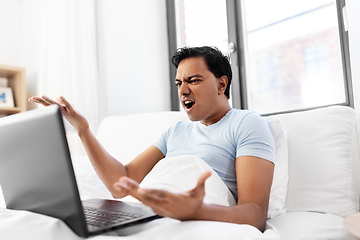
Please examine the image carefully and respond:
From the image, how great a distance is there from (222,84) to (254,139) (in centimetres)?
35

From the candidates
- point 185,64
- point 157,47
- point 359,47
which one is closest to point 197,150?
point 185,64

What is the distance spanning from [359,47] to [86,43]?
5.60 ft

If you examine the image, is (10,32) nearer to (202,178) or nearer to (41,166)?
(41,166)

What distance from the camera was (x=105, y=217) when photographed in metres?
0.72

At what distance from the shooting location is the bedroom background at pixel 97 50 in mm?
2184

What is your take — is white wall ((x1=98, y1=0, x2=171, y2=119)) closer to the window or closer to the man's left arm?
the window

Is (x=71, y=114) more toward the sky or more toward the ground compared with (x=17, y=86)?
more toward the ground

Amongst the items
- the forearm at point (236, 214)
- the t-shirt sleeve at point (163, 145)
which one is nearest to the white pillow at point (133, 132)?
the t-shirt sleeve at point (163, 145)

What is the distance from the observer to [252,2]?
208cm

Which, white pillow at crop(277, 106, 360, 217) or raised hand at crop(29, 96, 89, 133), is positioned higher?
raised hand at crop(29, 96, 89, 133)

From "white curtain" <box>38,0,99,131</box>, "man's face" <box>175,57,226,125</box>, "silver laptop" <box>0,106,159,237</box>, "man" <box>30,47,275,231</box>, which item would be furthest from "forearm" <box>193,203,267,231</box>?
"white curtain" <box>38,0,99,131</box>

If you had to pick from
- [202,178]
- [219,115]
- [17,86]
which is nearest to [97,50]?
[17,86]

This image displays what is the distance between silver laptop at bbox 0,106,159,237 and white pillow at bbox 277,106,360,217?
61 cm

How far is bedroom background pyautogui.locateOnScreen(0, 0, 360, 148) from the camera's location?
218 cm
